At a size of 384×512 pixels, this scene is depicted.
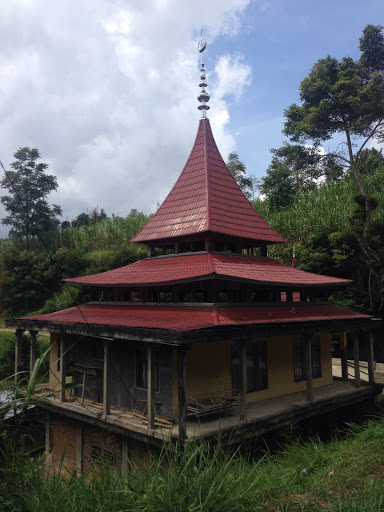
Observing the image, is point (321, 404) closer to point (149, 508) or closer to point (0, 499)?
point (149, 508)

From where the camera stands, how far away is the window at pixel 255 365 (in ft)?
35.3

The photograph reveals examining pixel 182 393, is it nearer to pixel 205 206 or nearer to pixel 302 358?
pixel 302 358

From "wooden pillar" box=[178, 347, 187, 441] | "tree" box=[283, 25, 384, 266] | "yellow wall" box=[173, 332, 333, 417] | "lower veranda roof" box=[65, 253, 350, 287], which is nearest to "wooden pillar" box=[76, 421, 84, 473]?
"yellow wall" box=[173, 332, 333, 417]

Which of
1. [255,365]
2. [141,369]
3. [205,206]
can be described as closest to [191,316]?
[141,369]

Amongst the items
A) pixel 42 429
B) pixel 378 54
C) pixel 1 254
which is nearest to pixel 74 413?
pixel 42 429

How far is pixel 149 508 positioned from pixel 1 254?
1205 inches

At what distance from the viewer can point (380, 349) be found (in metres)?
20.6

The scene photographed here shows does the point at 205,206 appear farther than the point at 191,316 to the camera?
Yes

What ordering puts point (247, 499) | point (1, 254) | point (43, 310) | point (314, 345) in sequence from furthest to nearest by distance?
1. point (1, 254)
2. point (43, 310)
3. point (314, 345)
4. point (247, 499)

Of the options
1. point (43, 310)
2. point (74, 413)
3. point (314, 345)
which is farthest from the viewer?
point (43, 310)

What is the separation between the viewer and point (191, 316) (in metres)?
9.40

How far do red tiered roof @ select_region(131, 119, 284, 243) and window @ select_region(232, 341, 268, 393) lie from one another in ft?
10.9

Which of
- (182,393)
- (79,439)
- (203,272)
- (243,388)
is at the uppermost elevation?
(203,272)

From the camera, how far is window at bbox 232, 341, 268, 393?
35.3 feet
